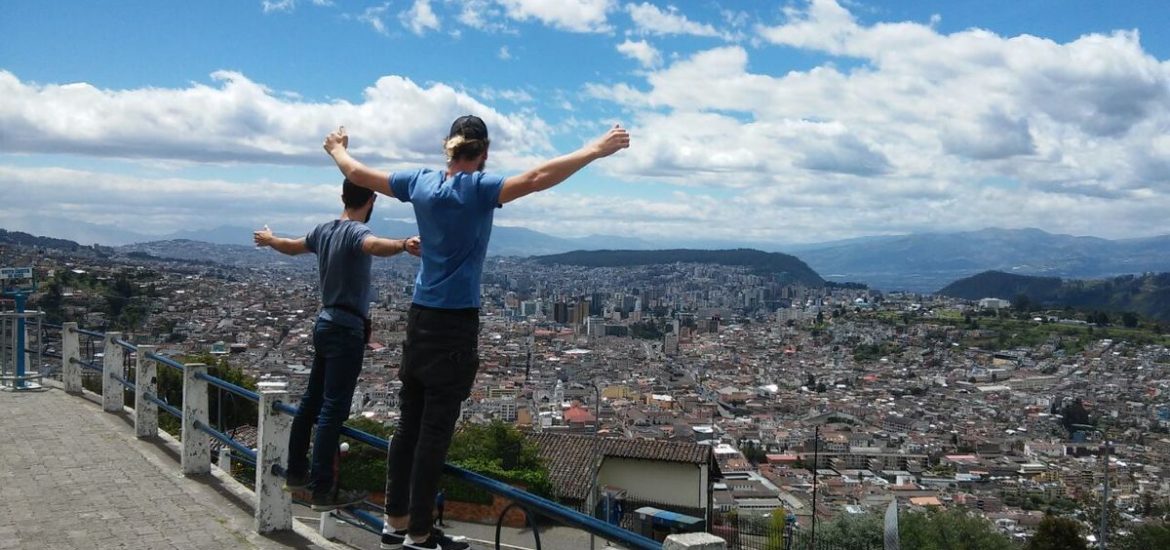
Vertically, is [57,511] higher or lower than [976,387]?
higher

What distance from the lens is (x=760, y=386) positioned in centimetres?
7012

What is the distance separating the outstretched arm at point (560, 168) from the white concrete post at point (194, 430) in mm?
4040

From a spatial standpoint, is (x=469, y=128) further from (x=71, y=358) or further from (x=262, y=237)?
(x=71, y=358)

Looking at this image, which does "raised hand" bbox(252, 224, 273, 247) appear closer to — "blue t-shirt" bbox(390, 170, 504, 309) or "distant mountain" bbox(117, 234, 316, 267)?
"blue t-shirt" bbox(390, 170, 504, 309)

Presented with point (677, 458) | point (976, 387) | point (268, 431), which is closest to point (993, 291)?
point (976, 387)

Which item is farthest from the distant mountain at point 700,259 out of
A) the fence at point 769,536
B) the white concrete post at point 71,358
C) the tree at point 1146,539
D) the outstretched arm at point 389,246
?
the outstretched arm at point 389,246

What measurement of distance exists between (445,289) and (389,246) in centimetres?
56

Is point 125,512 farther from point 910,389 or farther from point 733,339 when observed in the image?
point 733,339

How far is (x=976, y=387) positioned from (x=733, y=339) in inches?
1250

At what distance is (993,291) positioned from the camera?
138m

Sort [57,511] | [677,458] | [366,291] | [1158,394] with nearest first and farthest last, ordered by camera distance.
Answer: [366,291] → [57,511] → [677,458] → [1158,394]

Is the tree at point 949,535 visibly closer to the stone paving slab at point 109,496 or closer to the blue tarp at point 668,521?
the blue tarp at point 668,521

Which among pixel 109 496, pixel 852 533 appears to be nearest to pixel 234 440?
pixel 109 496

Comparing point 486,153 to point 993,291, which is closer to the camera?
point 486,153
